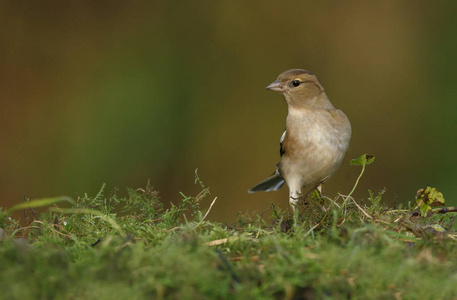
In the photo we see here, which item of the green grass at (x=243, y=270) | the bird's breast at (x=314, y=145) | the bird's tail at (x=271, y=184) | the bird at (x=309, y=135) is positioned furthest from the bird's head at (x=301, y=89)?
the green grass at (x=243, y=270)

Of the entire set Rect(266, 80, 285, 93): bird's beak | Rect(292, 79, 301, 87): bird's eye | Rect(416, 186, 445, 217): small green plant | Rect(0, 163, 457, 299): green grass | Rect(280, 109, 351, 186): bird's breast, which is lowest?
Rect(280, 109, 351, 186): bird's breast

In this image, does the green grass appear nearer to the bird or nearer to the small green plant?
the small green plant

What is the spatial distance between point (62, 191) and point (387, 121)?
4560 mm

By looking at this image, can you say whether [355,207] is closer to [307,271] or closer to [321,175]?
[307,271]

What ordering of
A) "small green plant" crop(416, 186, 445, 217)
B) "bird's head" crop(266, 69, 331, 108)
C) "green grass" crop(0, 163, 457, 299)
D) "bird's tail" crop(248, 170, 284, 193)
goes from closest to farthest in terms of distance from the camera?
"green grass" crop(0, 163, 457, 299) → "small green plant" crop(416, 186, 445, 217) → "bird's head" crop(266, 69, 331, 108) → "bird's tail" crop(248, 170, 284, 193)

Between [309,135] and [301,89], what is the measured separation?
0.55 m

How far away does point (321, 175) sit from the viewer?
5.02m

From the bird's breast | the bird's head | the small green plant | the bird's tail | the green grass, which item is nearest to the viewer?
the green grass

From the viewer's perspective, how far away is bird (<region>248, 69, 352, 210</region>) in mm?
4922

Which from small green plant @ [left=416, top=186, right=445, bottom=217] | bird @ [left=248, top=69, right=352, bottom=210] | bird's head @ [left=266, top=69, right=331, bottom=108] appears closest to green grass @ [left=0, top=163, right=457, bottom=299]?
small green plant @ [left=416, top=186, right=445, bottom=217]

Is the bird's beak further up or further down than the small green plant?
further up

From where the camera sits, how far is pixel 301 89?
5.32 meters

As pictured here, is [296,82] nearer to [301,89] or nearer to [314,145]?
[301,89]

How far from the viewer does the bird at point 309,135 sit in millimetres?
4922
